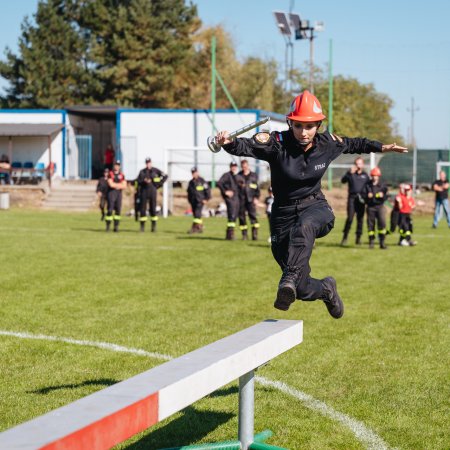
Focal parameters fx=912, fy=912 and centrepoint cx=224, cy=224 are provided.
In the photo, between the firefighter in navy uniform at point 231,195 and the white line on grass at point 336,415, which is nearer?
the white line on grass at point 336,415

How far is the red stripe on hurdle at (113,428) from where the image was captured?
11.7ft

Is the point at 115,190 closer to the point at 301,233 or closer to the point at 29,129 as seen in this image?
the point at 301,233

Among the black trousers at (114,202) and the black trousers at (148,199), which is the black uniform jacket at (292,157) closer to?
the black trousers at (114,202)

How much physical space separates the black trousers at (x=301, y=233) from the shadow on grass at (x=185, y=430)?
140cm

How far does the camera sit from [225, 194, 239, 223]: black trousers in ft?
82.1

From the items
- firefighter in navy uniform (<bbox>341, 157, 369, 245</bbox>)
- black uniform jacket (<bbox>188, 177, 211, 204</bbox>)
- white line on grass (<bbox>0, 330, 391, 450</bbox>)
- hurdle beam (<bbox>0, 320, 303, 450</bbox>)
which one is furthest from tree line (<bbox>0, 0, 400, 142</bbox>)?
hurdle beam (<bbox>0, 320, 303, 450</bbox>)

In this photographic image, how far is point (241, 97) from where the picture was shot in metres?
71.2

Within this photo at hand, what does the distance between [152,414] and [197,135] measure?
4324cm

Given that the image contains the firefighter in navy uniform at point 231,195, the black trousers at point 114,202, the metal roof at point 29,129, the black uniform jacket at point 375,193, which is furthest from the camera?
the metal roof at point 29,129

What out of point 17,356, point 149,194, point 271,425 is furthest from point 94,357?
point 149,194

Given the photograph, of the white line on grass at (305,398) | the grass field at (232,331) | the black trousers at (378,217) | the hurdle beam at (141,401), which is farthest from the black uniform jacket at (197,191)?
the hurdle beam at (141,401)

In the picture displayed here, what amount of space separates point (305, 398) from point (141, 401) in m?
3.72

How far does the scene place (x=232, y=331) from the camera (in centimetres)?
1076

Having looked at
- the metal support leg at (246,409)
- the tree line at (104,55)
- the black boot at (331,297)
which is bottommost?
the metal support leg at (246,409)
